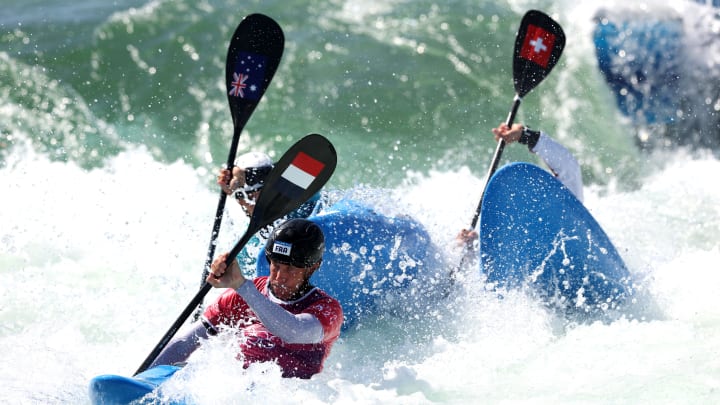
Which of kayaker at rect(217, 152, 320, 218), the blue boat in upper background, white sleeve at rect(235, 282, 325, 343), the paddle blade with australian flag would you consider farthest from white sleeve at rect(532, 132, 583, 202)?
the blue boat in upper background

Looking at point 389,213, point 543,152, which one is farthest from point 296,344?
point 543,152

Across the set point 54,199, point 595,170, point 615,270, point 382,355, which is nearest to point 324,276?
point 382,355

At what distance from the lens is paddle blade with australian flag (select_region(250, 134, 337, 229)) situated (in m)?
3.27

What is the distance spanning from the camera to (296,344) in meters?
3.16

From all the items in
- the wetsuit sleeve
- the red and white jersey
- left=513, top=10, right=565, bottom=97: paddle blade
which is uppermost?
left=513, top=10, right=565, bottom=97: paddle blade

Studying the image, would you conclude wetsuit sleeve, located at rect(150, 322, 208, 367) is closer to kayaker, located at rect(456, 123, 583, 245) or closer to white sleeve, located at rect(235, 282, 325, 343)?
white sleeve, located at rect(235, 282, 325, 343)

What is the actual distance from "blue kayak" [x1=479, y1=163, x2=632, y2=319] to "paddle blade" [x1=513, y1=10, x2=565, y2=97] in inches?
33.2

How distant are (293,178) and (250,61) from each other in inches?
38.2

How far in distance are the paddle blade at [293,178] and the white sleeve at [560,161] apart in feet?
5.00

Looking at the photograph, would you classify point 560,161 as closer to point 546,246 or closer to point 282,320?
point 546,246

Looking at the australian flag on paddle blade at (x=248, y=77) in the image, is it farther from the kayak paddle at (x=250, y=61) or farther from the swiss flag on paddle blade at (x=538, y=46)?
the swiss flag on paddle blade at (x=538, y=46)

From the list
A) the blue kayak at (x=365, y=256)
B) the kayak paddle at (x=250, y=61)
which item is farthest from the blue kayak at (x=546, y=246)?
the kayak paddle at (x=250, y=61)

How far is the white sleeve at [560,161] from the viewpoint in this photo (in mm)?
4527

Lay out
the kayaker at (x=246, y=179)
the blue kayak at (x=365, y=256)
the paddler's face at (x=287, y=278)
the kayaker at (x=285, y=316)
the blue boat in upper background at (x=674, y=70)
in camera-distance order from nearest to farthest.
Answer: the kayaker at (x=285, y=316)
the paddler's face at (x=287, y=278)
the kayaker at (x=246, y=179)
the blue kayak at (x=365, y=256)
the blue boat in upper background at (x=674, y=70)
